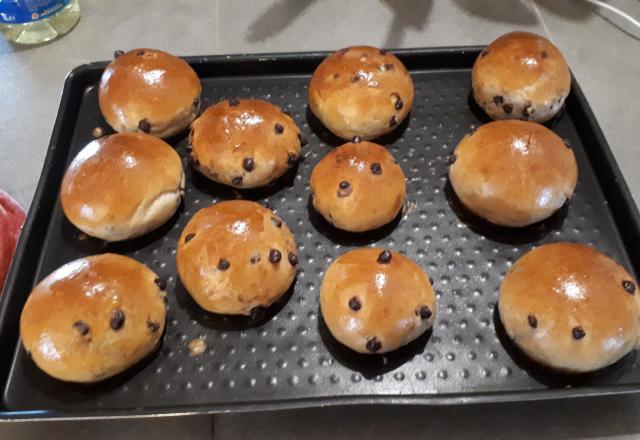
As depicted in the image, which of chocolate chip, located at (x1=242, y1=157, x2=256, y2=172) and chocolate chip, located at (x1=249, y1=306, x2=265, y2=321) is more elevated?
chocolate chip, located at (x1=242, y1=157, x2=256, y2=172)

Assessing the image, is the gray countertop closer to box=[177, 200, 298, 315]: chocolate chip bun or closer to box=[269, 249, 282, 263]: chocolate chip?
box=[177, 200, 298, 315]: chocolate chip bun

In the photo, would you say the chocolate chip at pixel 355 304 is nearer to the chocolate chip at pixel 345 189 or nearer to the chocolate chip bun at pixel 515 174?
the chocolate chip at pixel 345 189

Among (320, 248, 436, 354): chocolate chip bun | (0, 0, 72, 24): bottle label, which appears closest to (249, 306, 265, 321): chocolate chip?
(320, 248, 436, 354): chocolate chip bun

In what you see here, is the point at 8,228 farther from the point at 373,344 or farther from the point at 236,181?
the point at 373,344

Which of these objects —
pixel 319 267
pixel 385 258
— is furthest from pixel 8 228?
pixel 385 258

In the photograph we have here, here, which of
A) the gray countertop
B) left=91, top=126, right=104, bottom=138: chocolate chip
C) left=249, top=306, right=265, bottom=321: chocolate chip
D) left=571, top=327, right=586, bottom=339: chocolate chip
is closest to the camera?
left=571, top=327, right=586, bottom=339: chocolate chip

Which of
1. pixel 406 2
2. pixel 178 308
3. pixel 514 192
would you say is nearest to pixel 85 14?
pixel 406 2

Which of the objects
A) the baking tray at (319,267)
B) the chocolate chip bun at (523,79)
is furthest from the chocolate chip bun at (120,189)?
the chocolate chip bun at (523,79)
